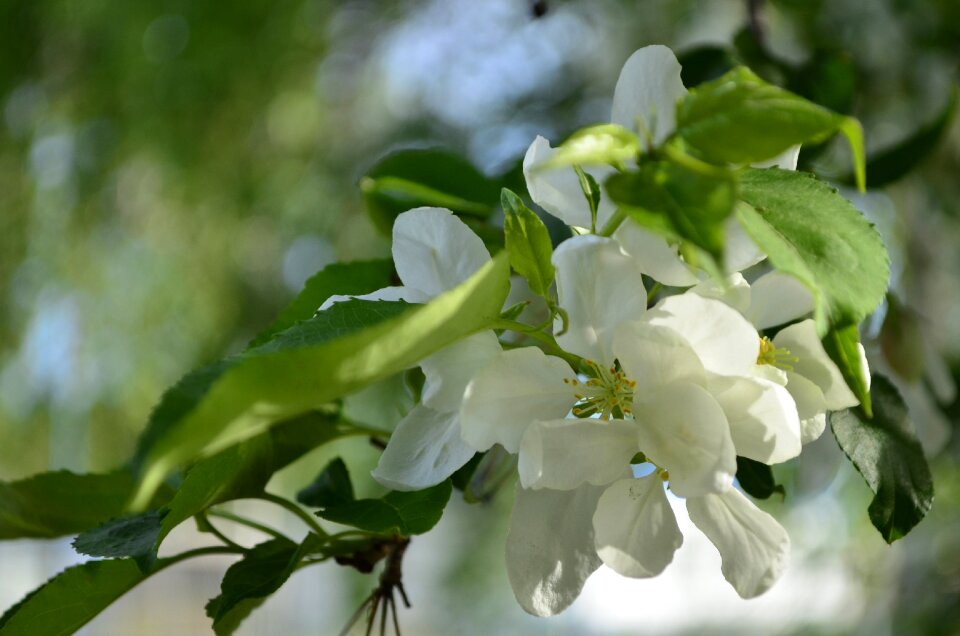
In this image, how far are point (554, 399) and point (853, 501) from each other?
1403mm

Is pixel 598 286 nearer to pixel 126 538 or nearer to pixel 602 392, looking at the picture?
pixel 602 392

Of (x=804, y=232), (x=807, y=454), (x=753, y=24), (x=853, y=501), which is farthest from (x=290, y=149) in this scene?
(x=804, y=232)

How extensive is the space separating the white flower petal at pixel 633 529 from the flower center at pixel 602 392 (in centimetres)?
2

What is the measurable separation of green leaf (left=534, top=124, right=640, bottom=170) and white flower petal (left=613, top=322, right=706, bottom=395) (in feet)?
0.12

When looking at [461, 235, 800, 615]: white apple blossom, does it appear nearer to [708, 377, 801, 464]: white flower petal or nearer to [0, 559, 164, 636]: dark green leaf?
[708, 377, 801, 464]: white flower petal

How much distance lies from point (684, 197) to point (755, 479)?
12 cm

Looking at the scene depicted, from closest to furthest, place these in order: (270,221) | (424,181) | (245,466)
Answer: (245,466), (424,181), (270,221)

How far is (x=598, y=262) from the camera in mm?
201

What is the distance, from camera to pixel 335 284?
1.02 feet

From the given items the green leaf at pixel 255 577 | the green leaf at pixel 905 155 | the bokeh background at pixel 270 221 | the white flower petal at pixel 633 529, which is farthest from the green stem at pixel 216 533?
the bokeh background at pixel 270 221

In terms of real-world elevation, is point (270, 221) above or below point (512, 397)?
below

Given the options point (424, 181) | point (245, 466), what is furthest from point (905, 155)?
point (245, 466)

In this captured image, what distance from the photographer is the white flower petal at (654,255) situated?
0.20 m

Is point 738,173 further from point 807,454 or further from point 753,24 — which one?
point 753,24
